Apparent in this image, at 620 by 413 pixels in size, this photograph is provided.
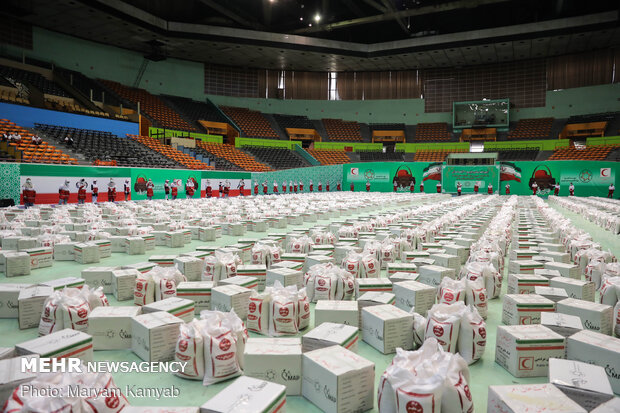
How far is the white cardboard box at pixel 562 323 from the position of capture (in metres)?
2.12

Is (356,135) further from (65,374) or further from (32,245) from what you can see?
(65,374)

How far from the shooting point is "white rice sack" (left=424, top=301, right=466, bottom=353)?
208 centimetres

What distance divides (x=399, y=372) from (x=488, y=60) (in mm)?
32404

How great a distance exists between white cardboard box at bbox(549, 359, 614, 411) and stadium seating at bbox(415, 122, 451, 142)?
30806 millimetres

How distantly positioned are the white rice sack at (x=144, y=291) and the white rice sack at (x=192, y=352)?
1.10 metres

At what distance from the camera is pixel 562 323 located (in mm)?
2168

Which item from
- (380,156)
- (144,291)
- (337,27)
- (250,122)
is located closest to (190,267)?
(144,291)

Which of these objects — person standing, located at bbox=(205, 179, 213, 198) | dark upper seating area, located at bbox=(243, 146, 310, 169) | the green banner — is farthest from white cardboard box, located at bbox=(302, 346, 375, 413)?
dark upper seating area, located at bbox=(243, 146, 310, 169)

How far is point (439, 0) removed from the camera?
22.0m

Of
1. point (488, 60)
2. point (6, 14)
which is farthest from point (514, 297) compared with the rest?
point (488, 60)

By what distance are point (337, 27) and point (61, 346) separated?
27246 mm

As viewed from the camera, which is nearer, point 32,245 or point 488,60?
point 32,245

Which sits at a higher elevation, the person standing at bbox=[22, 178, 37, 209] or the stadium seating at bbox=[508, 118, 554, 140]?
the stadium seating at bbox=[508, 118, 554, 140]

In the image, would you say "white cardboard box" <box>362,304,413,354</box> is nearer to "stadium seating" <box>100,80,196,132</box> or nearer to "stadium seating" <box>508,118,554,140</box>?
"stadium seating" <box>100,80,196,132</box>
